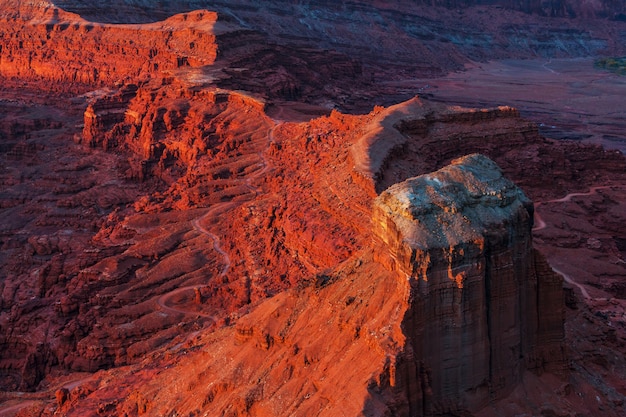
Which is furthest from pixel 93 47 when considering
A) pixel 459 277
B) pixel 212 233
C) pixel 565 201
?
pixel 459 277

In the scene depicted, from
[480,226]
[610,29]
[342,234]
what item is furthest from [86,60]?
[610,29]

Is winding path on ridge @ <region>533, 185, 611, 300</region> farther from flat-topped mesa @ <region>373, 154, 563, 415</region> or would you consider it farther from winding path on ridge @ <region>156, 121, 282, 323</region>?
flat-topped mesa @ <region>373, 154, 563, 415</region>

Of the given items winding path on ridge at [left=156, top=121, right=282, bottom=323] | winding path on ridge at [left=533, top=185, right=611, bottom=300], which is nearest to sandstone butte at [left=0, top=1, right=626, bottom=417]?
winding path on ridge at [left=156, top=121, right=282, bottom=323]

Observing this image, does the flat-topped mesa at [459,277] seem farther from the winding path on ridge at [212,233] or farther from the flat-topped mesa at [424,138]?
the winding path on ridge at [212,233]

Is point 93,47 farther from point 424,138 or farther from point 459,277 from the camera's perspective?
point 459,277

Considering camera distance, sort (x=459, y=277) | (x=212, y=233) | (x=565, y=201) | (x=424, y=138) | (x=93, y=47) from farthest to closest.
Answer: (x=93, y=47) < (x=565, y=201) < (x=424, y=138) < (x=212, y=233) < (x=459, y=277)
